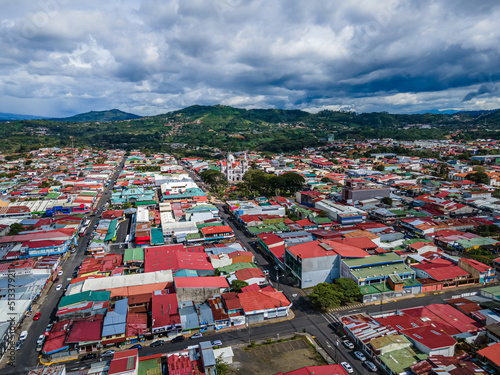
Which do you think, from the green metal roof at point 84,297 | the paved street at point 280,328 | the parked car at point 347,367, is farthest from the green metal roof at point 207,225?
the parked car at point 347,367

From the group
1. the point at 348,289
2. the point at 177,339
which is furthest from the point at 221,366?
the point at 348,289

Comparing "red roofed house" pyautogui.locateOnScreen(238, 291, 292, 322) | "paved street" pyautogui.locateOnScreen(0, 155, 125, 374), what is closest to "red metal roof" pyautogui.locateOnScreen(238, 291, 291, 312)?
"red roofed house" pyautogui.locateOnScreen(238, 291, 292, 322)

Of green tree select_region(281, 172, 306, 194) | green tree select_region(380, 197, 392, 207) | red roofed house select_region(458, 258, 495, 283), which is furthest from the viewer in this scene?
green tree select_region(281, 172, 306, 194)

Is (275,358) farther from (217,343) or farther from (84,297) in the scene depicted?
(84,297)

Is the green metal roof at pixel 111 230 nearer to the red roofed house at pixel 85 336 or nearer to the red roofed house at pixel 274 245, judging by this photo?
the red roofed house at pixel 85 336

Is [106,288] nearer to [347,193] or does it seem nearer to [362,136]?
[347,193]

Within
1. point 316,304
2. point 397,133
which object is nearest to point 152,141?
point 397,133

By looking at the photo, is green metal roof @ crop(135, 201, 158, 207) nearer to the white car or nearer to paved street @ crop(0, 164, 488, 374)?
paved street @ crop(0, 164, 488, 374)
